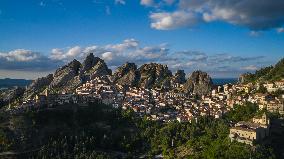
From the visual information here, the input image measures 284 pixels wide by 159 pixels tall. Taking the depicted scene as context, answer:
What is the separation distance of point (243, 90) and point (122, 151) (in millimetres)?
40759

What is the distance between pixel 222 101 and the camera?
10844cm

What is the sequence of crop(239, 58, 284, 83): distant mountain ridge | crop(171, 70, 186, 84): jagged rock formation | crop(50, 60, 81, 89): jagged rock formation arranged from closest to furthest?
crop(239, 58, 284, 83): distant mountain ridge, crop(171, 70, 186, 84): jagged rock formation, crop(50, 60, 81, 89): jagged rock formation

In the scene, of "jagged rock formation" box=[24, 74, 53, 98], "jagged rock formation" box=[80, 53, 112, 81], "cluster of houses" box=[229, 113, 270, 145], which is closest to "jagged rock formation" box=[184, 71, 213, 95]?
"jagged rock formation" box=[80, 53, 112, 81]

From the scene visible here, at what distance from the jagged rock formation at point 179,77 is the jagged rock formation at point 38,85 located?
Answer: 135ft

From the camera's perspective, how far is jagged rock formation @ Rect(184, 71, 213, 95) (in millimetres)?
123812

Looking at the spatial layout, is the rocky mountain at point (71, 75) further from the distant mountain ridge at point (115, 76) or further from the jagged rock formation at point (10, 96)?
the jagged rock formation at point (10, 96)

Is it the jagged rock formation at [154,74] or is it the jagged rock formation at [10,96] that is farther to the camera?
the jagged rock formation at [154,74]

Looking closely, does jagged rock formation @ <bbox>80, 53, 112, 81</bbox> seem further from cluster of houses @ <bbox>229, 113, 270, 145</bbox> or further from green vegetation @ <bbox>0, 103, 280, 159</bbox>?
cluster of houses @ <bbox>229, 113, 270, 145</bbox>

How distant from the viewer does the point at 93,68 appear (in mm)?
141000

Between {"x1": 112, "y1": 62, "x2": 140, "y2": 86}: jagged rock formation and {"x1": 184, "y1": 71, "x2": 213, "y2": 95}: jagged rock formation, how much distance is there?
16.9 metres

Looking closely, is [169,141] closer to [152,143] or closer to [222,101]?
[152,143]

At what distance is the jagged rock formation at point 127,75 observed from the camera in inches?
5212

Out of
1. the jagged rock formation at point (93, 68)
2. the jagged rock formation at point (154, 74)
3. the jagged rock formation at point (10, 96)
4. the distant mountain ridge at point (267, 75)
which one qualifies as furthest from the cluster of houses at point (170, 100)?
the jagged rock formation at point (10, 96)

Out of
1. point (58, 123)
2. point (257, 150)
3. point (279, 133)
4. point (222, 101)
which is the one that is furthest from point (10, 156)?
point (222, 101)
